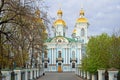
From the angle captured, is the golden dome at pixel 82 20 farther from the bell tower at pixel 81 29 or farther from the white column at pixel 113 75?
the white column at pixel 113 75

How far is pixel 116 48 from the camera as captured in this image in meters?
34.2

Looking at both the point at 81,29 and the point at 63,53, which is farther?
the point at 81,29

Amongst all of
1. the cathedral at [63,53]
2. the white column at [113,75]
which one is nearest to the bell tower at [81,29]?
the cathedral at [63,53]

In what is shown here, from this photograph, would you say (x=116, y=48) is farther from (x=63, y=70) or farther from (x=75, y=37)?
(x=75, y=37)

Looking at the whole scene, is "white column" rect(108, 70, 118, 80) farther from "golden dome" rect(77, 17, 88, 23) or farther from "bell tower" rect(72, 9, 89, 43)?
"golden dome" rect(77, 17, 88, 23)

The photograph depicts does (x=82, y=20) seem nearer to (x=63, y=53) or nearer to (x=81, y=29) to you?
(x=81, y=29)

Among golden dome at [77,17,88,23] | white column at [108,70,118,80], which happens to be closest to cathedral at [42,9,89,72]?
golden dome at [77,17,88,23]

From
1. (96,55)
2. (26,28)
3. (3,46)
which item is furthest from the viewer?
(96,55)

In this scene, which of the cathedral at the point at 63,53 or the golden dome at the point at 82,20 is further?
the golden dome at the point at 82,20

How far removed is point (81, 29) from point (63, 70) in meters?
16.6

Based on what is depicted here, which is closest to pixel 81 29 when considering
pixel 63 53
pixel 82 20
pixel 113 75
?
pixel 82 20

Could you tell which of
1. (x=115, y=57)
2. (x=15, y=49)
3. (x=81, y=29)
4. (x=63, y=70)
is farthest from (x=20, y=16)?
(x=81, y=29)

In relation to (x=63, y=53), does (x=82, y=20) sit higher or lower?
higher

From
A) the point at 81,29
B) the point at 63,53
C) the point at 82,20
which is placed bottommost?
the point at 63,53
